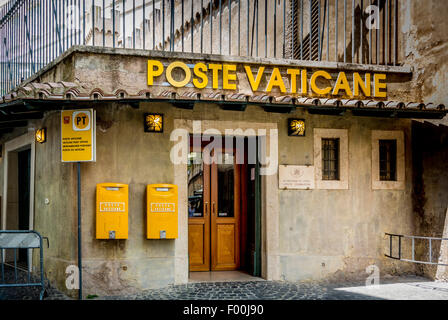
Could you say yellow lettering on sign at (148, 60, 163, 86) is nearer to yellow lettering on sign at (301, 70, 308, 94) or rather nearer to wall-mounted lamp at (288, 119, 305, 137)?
wall-mounted lamp at (288, 119, 305, 137)

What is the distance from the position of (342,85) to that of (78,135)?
A: 5.10m

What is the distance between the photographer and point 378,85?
8.44 metres

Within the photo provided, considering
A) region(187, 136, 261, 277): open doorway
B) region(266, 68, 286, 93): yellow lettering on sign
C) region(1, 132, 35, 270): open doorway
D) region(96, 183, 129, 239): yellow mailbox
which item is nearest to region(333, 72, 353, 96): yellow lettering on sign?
region(266, 68, 286, 93): yellow lettering on sign

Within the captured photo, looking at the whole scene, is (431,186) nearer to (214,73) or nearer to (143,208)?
(214,73)

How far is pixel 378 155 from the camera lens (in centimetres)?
822

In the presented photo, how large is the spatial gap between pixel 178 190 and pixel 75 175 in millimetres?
1763

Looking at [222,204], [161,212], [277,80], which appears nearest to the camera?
[161,212]

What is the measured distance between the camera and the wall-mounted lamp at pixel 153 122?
7254 millimetres

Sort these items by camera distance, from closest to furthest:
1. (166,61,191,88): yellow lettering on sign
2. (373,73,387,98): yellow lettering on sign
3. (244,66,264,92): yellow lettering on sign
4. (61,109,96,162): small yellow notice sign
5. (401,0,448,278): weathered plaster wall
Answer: (61,109,96,162): small yellow notice sign → (166,61,191,88): yellow lettering on sign → (244,66,264,92): yellow lettering on sign → (401,0,448,278): weathered plaster wall → (373,73,387,98): yellow lettering on sign

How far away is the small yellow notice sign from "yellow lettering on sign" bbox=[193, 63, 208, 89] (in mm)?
1966

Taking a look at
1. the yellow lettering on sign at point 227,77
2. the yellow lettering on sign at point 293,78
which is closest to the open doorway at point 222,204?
the yellow lettering on sign at point 227,77

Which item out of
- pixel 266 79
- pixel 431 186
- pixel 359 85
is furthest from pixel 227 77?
pixel 431 186

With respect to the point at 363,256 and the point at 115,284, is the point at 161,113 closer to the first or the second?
the point at 115,284

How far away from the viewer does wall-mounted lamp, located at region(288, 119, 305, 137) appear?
786cm
